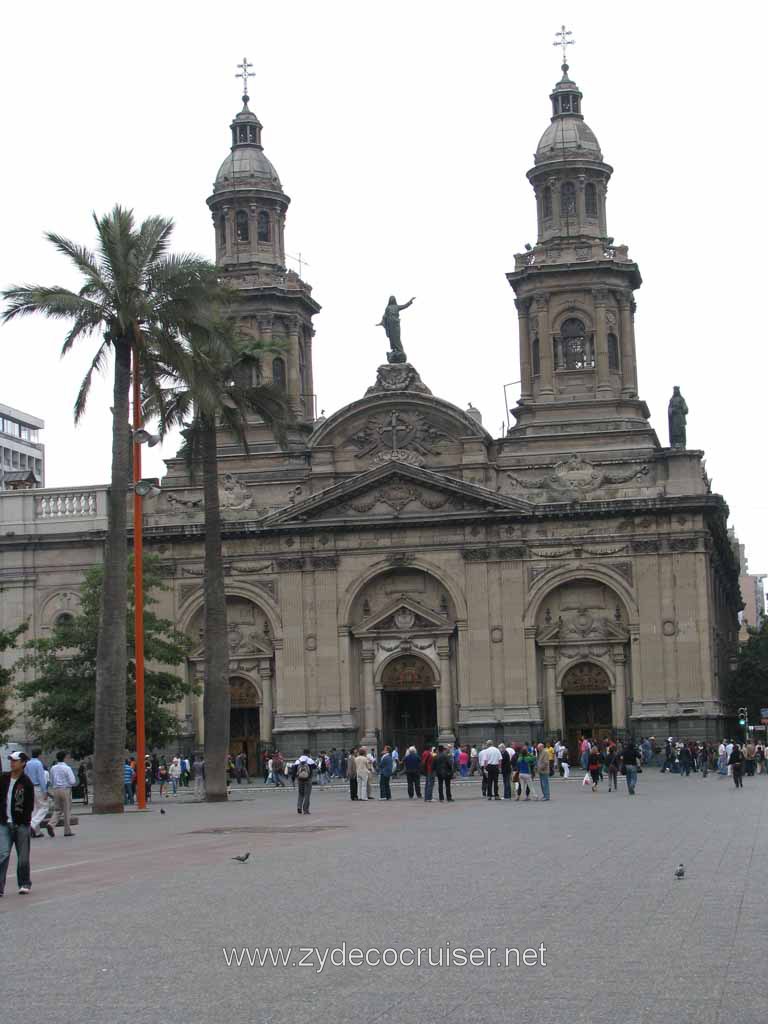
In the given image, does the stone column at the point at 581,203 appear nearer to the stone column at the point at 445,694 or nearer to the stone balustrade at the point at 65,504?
the stone column at the point at 445,694

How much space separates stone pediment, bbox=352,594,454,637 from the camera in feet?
253

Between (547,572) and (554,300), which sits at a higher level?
(554,300)

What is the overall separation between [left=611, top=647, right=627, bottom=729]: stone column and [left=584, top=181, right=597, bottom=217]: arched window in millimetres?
19962

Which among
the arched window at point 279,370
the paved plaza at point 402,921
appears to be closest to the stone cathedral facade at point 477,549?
the arched window at point 279,370

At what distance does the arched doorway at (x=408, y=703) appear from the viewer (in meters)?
77.6

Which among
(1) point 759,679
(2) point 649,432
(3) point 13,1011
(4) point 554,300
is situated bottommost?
(3) point 13,1011

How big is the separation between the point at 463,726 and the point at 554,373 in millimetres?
16223

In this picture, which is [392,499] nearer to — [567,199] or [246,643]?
[246,643]

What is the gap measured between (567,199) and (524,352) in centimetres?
710

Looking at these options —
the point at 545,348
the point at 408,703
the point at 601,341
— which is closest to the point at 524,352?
the point at 545,348

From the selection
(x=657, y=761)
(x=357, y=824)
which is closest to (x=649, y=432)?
(x=657, y=761)

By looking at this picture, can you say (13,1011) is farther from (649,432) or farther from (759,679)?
(759,679)

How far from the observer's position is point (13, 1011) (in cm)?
1280

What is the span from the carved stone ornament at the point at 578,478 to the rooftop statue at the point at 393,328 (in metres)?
9.09
